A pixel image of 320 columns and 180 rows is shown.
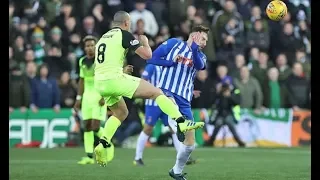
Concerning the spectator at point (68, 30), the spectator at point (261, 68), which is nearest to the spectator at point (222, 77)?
the spectator at point (261, 68)

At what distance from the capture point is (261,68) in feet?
72.0

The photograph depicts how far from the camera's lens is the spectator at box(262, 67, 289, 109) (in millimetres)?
21578

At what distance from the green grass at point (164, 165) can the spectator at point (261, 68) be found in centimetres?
297

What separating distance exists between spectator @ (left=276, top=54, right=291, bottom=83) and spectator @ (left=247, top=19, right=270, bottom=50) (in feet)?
2.15

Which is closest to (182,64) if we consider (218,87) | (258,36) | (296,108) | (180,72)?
(180,72)

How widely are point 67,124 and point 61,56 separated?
229 centimetres

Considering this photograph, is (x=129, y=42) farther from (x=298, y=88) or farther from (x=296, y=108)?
(x=298, y=88)

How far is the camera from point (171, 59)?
11.3 metres

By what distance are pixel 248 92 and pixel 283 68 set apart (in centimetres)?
149

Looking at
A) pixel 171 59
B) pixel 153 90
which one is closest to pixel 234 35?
pixel 171 59

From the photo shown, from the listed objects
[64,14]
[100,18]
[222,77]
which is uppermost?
[64,14]

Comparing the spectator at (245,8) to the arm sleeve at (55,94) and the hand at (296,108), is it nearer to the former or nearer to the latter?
the hand at (296,108)

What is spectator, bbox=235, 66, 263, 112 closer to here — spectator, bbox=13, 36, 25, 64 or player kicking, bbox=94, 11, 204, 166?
spectator, bbox=13, 36, 25, 64

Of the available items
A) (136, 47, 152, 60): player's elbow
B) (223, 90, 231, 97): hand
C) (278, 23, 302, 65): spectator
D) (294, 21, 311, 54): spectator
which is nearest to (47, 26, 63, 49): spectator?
(223, 90, 231, 97): hand
